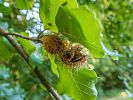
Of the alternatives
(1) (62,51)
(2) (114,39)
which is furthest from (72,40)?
(2) (114,39)

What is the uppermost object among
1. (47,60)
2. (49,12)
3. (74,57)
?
(49,12)

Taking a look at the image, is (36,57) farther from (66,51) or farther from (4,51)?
(4,51)

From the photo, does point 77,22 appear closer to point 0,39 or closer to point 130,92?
point 0,39

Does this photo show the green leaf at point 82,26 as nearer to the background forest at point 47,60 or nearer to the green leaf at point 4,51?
the green leaf at point 4,51

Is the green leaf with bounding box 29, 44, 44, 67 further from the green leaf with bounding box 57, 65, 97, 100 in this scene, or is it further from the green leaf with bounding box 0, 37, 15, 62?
the green leaf with bounding box 0, 37, 15, 62

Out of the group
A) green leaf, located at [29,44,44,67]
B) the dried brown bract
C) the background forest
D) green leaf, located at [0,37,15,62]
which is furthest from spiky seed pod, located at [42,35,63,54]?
the background forest

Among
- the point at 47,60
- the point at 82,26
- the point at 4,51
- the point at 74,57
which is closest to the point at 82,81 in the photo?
the point at 74,57
